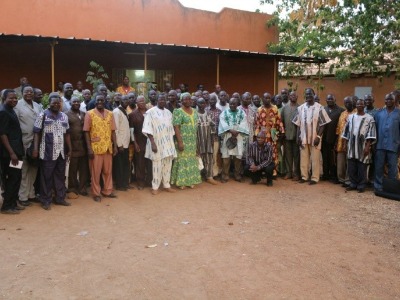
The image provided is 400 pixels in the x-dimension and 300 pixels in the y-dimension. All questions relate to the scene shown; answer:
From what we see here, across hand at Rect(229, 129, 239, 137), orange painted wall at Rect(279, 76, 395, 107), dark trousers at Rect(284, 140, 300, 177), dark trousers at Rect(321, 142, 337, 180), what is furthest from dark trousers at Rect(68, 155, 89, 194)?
orange painted wall at Rect(279, 76, 395, 107)

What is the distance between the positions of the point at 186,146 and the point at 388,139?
11.3 feet

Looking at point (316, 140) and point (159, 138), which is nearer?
point (159, 138)

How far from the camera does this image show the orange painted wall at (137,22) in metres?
11.9

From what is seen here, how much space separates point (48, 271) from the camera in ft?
13.3

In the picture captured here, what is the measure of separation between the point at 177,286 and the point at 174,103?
463 cm

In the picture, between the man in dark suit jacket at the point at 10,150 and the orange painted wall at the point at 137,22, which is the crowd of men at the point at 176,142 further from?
the orange painted wall at the point at 137,22

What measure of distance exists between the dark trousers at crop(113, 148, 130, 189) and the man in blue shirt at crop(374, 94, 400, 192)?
429 centimetres

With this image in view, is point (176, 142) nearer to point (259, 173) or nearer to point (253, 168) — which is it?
point (253, 168)

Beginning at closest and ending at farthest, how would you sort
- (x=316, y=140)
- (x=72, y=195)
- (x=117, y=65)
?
(x=72, y=195)
(x=316, y=140)
(x=117, y=65)

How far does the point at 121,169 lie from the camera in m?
7.33

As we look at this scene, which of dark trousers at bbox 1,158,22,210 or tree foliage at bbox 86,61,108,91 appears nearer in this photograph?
dark trousers at bbox 1,158,22,210

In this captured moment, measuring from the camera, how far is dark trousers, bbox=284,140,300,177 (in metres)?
8.54

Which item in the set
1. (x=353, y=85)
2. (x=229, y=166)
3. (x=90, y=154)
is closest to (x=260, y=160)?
(x=229, y=166)

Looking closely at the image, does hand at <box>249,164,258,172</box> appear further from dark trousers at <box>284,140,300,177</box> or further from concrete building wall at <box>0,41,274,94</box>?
concrete building wall at <box>0,41,274,94</box>
